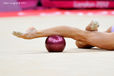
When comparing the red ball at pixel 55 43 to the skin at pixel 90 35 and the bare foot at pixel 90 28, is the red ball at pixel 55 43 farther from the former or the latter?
the bare foot at pixel 90 28

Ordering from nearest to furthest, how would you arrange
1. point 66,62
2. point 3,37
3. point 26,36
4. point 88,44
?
point 66,62, point 26,36, point 88,44, point 3,37

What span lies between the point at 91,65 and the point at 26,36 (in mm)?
483

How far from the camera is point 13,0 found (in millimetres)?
3496

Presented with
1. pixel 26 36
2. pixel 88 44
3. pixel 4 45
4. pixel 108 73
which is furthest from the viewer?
pixel 4 45

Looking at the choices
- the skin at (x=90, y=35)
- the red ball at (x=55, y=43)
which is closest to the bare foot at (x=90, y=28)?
the skin at (x=90, y=35)

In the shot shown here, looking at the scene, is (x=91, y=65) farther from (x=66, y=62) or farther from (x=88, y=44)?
(x=88, y=44)

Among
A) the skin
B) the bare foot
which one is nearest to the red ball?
the skin

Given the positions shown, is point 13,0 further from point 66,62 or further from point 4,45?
point 66,62

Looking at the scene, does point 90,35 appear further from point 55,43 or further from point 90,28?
point 55,43

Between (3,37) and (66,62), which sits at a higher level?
(66,62)

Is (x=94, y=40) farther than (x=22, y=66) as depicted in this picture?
Yes

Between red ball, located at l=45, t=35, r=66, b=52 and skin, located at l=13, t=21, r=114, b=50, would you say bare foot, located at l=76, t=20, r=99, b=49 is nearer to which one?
skin, located at l=13, t=21, r=114, b=50

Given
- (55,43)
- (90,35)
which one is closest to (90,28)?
(90,35)

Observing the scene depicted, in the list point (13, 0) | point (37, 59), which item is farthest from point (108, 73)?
point (13, 0)
